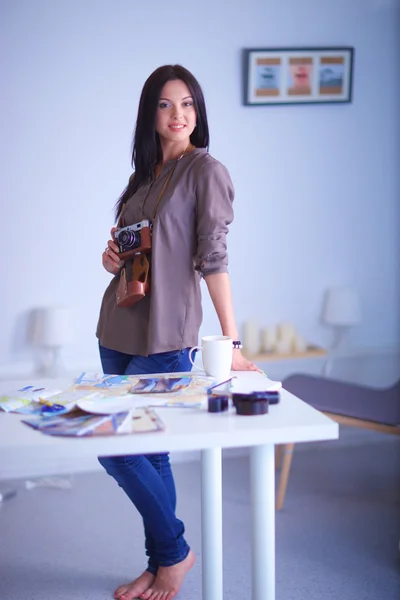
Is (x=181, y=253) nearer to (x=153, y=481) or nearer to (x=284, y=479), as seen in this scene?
(x=153, y=481)

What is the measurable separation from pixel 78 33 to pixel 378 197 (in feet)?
5.03

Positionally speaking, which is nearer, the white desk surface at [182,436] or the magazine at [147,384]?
the white desk surface at [182,436]

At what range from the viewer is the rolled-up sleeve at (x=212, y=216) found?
5.34 ft

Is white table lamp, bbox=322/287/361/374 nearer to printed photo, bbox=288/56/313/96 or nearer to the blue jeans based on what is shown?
printed photo, bbox=288/56/313/96

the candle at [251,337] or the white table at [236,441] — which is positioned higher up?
the white table at [236,441]

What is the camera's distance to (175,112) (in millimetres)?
1743

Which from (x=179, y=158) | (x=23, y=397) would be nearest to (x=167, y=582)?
(x=23, y=397)

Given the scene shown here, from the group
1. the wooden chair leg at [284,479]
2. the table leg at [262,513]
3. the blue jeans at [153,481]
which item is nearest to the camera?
the table leg at [262,513]

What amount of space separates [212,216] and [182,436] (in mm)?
684

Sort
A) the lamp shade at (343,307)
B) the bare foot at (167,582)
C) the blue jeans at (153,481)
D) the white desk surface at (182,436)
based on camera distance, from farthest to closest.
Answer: the lamp shade at (343,307) < the bare foot at (167,582) < the blue jeans at (153,481) < the white desk surface at (182,436)

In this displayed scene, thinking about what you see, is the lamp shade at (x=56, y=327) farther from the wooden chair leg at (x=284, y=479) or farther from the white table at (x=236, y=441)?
the white table at (x=236, y=441)

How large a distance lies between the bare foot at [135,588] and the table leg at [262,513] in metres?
0.72

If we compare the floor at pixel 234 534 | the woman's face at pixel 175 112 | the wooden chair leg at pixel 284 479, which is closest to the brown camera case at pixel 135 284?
the woman's face at pixel 175 112

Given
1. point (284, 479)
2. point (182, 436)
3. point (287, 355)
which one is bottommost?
point (284, 479)
